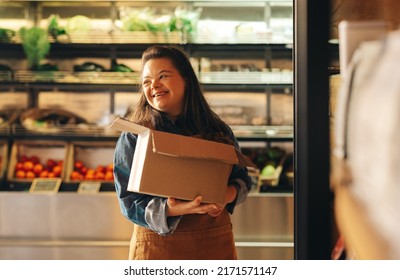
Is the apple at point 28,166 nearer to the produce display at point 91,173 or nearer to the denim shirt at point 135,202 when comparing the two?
the produce display at point 91,173

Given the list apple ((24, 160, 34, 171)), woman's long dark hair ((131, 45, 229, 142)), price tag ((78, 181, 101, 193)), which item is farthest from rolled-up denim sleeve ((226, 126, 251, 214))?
apple ((24, 160, 34, 171))

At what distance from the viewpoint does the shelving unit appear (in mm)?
3766

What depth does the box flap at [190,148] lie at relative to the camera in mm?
1874

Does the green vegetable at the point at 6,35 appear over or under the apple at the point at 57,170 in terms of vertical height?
over

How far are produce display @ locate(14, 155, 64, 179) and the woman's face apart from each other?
2128 millimetres

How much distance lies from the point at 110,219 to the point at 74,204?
0.26 meters

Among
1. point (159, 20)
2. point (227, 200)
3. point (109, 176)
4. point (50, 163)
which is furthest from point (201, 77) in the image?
point (227, 200)

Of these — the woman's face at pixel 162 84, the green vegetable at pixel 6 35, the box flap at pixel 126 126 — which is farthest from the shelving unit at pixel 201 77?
the box flap at pixel 126 126

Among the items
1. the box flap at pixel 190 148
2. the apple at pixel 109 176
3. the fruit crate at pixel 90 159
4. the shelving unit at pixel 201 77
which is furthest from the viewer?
the fruit crate at pixel 90 159

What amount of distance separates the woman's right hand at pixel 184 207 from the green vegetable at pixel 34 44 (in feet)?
8.28

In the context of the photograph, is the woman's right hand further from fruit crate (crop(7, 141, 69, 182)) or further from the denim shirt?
fruit crate (crop(7, 141, 69, 182))

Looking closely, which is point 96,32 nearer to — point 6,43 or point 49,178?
point 6,43

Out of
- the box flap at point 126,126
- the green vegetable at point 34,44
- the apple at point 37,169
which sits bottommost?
the apple at point 37,169
